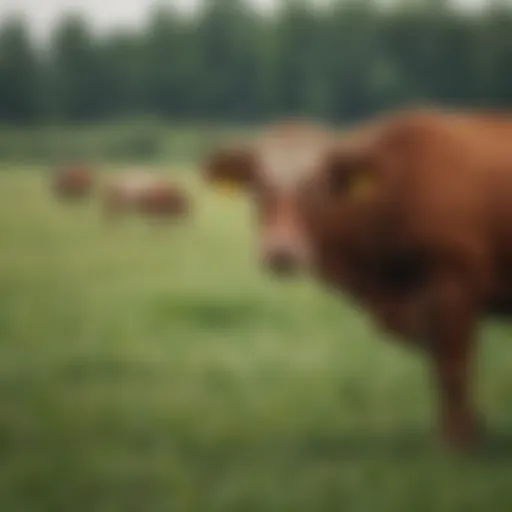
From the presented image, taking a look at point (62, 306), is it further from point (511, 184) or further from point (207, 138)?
point (511, 184)

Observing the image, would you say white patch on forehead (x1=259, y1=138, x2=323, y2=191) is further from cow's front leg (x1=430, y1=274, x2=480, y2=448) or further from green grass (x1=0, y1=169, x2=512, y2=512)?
cow's front leg (x1=430, y1=274, x2=480, y2=448)

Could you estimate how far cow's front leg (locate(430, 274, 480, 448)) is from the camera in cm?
122

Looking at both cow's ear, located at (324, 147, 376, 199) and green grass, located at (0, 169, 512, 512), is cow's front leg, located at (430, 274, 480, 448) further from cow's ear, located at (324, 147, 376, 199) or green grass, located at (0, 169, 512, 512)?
cow's ear, located at (324, 147, 376, 199)

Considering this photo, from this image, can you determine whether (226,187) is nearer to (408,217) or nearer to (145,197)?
(145,197)

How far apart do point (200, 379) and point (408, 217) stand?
278mm

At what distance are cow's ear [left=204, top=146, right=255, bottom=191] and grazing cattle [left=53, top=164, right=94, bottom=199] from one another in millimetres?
125

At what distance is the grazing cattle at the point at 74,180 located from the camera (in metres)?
1.24

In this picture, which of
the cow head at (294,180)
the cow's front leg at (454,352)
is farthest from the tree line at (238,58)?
the cow's front leg at (454,352)

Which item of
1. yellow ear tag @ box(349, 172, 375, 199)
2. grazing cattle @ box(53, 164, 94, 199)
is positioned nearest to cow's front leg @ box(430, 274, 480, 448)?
yellow ear tag @ box(349, 172, 375, 199)

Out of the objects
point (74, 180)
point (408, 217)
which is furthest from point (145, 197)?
point (408, 217)

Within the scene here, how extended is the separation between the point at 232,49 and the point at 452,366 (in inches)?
16.2

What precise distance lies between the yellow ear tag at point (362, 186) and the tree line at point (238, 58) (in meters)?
0.08

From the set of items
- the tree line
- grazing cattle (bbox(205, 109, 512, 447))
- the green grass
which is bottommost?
the green grass

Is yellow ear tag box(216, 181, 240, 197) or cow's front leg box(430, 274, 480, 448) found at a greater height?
yellow ear tag box(216, 181, 240, 197)
